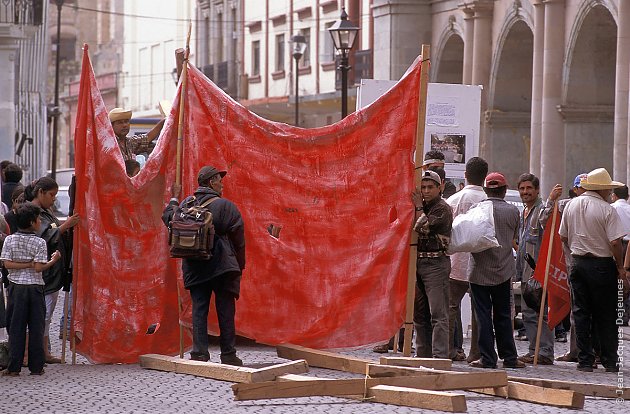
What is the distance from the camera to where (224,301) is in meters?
13.1

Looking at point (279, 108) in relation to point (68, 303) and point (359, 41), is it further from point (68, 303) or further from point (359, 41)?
point (68, 303)

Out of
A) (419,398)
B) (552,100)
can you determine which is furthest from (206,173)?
(552,100)

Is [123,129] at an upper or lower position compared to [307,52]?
lower

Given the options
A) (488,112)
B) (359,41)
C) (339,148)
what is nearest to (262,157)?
(339,148)

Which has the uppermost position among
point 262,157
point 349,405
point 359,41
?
point 359,41

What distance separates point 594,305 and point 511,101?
20.6m

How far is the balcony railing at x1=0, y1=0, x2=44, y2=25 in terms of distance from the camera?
3155cm

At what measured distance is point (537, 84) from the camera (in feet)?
99.2

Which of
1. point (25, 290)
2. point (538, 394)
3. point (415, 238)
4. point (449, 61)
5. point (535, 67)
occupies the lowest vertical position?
point (538, 394)

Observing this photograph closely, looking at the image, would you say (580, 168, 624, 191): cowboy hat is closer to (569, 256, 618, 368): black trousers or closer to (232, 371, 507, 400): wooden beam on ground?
(569, 256, 618, 368): black trousers

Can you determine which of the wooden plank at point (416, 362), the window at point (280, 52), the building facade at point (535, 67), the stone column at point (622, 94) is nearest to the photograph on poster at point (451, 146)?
the wooden plank at point (416, 362)

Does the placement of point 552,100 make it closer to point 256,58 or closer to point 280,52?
point 280,52

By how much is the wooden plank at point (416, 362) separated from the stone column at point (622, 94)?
553 inches

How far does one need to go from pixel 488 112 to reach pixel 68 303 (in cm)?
2065
